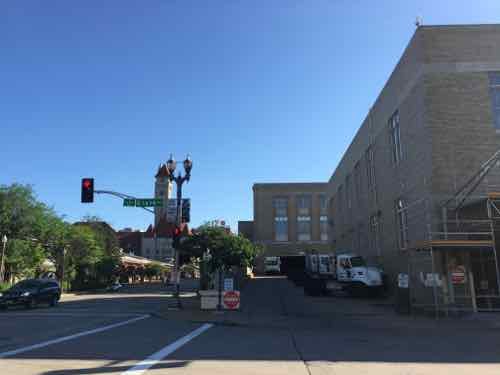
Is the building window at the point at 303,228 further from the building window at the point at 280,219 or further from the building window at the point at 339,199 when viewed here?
the building window at the point at 339,199

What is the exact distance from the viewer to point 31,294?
24422 mm

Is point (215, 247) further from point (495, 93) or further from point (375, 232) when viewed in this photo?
point (495, 93)

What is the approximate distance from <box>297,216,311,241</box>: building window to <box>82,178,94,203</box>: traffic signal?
6434cm

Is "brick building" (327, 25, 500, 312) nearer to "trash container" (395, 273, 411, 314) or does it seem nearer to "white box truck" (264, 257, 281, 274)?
"trash container" (395, 273, 411, 314)

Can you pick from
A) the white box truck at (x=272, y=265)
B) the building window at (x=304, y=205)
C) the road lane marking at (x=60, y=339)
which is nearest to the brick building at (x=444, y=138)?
the road lane marking at (x=60, y=339)

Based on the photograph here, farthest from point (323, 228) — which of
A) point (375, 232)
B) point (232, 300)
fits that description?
point (232, 300)

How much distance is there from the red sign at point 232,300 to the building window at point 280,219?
64.0 m

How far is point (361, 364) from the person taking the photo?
9000mm

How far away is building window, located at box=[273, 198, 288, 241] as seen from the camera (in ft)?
278

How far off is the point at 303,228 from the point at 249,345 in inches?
2937

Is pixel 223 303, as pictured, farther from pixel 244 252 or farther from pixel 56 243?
pixel 56 243

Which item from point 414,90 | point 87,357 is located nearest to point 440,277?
point 414,90

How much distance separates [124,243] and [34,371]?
423 feet

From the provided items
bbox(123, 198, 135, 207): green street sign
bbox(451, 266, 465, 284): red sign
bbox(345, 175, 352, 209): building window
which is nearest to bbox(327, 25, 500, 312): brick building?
bbox(451, 266, 465, 284): red sign
